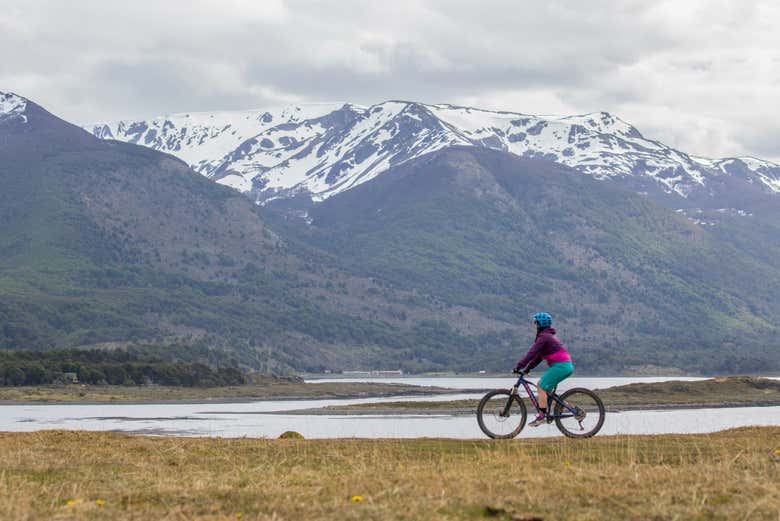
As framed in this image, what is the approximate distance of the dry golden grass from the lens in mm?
18172

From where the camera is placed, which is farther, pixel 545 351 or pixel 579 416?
pixel 579 416

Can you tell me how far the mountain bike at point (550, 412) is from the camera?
29.8m

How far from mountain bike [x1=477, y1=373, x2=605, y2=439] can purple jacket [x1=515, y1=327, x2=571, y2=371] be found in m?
0.55

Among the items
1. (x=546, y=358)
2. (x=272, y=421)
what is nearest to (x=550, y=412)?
(x=546, y=358)

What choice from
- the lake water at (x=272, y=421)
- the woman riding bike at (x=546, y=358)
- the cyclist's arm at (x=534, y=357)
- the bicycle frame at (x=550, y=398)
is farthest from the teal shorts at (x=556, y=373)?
the lake water at (x=272, y=421)

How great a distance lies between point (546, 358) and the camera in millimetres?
30047

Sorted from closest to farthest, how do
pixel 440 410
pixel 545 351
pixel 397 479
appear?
1. pixel 397 479
2. pixel 545 351
3. pixel 440 410

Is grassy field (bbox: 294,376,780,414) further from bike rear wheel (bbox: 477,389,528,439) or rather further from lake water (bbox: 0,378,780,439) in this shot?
bike rear wheel (bbox: 477,389,528,439)

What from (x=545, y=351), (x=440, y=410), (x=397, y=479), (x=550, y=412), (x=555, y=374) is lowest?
(x=440, y=410)

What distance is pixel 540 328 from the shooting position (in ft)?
98.6

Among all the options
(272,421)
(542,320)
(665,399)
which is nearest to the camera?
(542,320)

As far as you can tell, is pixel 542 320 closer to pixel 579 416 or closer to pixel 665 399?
pixel 579 416

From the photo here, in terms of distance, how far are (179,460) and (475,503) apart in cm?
972

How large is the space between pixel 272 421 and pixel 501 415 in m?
97.5
